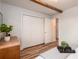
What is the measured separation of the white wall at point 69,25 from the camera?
5.15 m

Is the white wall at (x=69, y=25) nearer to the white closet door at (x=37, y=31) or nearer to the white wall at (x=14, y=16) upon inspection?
the white closet door at (x=37, y=31)

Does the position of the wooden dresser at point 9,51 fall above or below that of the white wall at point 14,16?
below

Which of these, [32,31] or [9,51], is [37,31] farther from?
[9,51]

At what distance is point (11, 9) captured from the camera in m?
3.92

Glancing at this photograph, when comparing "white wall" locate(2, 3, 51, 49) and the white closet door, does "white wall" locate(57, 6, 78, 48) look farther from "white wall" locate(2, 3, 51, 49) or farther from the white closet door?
"white wall" locate(2, 3, 51, 49)

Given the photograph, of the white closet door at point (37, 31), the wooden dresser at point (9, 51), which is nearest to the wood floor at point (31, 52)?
the white closet door at point (37, 31)

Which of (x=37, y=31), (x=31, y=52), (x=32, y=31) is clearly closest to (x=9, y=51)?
(x=31, y=52)

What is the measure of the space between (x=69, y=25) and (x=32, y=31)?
2.25 metres

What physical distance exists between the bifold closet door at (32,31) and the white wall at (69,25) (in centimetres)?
134

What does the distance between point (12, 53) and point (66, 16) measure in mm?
4402

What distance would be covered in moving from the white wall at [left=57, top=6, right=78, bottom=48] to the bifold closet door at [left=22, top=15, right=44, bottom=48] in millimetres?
1342

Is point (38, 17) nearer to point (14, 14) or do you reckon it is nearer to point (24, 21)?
point (24, 21)

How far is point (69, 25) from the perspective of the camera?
5438 mm

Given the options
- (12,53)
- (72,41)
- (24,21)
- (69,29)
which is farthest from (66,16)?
(12,53)
